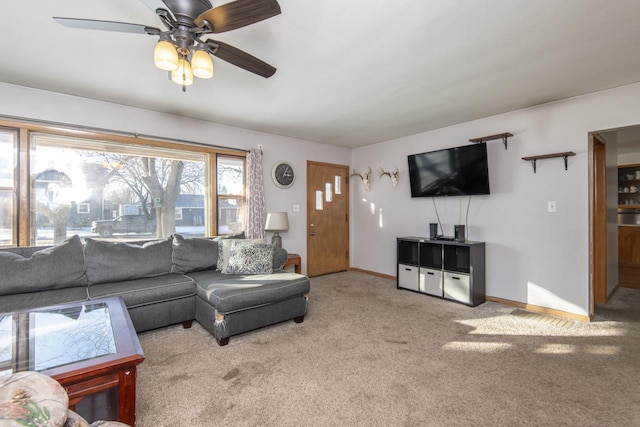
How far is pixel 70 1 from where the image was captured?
5.86 ft

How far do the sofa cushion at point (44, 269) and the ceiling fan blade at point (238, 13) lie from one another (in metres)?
2.55

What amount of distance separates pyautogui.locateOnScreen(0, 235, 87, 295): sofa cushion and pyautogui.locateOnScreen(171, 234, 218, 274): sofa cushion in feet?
2.76

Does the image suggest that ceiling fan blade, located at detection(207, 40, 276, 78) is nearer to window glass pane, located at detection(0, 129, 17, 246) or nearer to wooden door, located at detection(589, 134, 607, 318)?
window glass pane, located at detection(0, 129, 17, 246)

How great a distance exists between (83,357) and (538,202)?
435 centimetres

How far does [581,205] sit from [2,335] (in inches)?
194

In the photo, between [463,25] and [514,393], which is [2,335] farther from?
[463,25]

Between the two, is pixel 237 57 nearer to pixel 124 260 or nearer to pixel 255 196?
pixel 124 260

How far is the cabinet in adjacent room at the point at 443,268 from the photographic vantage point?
3.76 metres

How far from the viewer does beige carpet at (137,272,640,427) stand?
68.4 inches

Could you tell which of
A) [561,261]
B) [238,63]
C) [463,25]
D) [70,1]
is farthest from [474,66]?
[70,1]

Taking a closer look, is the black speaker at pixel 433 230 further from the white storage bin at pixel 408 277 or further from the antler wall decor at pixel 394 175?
the antler wall decor at pixel 394 175

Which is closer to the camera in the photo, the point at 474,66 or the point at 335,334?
the point at 474,66

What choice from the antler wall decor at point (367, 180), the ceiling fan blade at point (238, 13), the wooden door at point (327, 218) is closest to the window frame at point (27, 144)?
the wooden door at point (327, 218)

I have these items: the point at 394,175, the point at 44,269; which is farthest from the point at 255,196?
the point at 44,269
